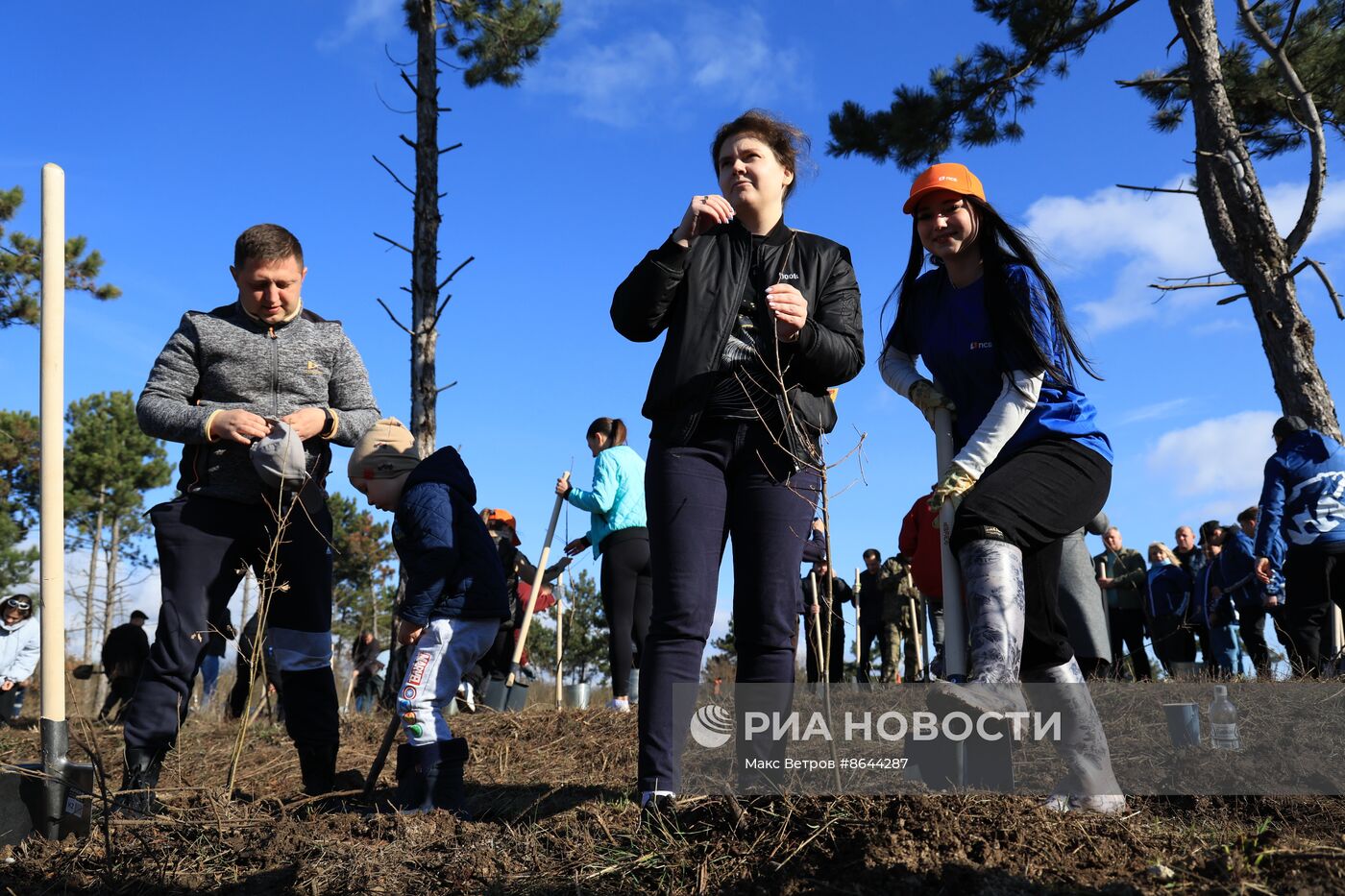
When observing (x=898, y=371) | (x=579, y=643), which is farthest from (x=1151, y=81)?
(x=579, y=643)

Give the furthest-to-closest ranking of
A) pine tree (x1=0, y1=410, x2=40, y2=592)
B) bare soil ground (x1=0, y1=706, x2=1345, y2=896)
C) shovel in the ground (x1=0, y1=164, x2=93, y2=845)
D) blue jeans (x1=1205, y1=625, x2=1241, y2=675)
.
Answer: pine tree (x1=0, y1=410, x2=40, y2=592) → blue jeans (x1=1205, y1=625, x2=1241, y2=675) → shovel in the ground (x1=0, y1=164, x2=93, y2=845) → bare soil ground (x1=0, y1=706, x2=1345, y2=896)

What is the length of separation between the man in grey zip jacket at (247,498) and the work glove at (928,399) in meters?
→ 1.97

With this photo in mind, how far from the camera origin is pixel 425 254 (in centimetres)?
902

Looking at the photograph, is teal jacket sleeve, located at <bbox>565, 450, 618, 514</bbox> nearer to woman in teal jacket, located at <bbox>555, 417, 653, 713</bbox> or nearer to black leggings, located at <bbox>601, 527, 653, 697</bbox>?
woman in teal jacket, located at <bbox>555, 417, 653, 713</bbox>

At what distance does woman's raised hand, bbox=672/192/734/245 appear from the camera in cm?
292

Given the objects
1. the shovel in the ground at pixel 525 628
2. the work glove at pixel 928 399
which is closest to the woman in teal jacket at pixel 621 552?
the shovel in the ground at pixel 525 628

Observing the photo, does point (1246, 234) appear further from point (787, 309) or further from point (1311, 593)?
point (787, 309)

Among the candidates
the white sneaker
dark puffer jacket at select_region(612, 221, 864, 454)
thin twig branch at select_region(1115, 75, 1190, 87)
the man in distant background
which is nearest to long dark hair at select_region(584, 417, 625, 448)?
dark puffer jacket at select_region(612, 221, 864, 454)

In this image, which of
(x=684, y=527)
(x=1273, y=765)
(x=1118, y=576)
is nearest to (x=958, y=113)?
(x=1118, y=576)

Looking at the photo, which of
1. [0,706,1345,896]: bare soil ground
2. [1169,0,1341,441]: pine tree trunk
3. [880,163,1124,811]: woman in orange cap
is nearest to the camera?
[0,706,1345,896]: bare soil ground

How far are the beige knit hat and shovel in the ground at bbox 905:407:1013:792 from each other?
6.55 ft

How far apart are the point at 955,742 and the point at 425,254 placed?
23.6ft

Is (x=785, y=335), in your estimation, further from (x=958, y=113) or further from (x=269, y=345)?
(x=958, y=113)

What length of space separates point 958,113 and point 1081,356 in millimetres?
9217
